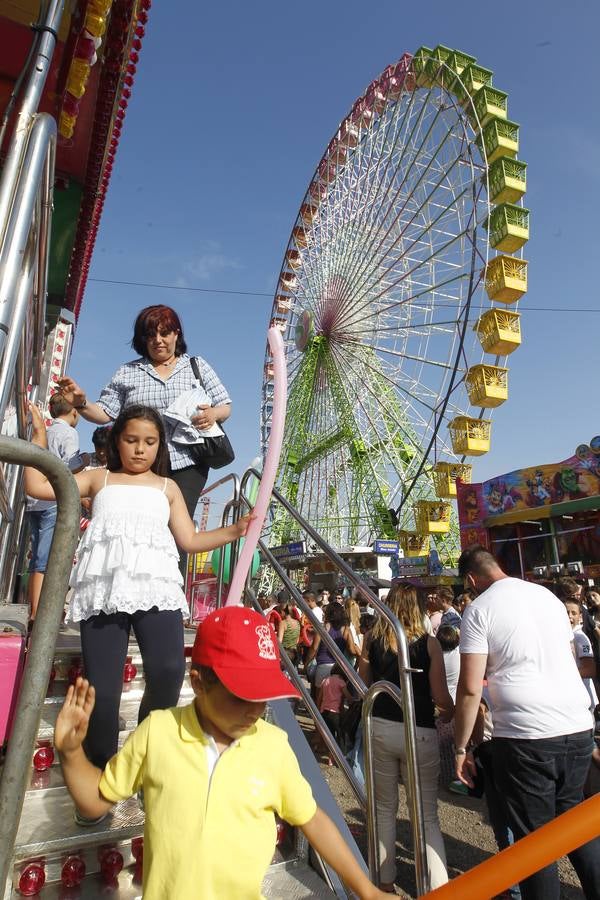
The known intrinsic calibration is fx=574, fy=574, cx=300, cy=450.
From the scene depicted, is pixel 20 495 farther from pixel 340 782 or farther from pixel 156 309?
pixel 340 782

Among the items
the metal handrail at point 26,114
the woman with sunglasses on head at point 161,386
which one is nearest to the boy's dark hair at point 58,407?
the woman with sunglasses on head at point 161,386

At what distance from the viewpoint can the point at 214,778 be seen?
1.15 meters

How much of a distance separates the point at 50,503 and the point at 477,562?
238 cm

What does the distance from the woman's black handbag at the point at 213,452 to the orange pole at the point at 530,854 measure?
1874mm

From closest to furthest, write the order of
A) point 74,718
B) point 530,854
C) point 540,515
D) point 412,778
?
point 530,854, point 74,718, point 412,778, point 540,515

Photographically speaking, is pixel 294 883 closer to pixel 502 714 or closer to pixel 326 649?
pixel 502 714

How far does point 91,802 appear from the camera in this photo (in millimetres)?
1144

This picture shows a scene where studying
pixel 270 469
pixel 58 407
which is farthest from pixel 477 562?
pixel 58 407

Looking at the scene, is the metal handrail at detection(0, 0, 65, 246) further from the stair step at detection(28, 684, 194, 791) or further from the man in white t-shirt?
the man in white t-shirt

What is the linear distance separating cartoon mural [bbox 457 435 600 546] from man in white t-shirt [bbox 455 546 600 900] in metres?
15.9

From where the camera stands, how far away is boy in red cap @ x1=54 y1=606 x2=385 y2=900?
1.11m

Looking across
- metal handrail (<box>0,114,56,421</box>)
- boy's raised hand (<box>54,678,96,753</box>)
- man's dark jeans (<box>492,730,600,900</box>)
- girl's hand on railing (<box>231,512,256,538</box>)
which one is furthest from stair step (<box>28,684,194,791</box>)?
man's dark jeans (<box>492,730,600,900</box>)

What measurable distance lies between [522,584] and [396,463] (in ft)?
61.5

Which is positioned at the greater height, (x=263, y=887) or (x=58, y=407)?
(x=58, y=407)
